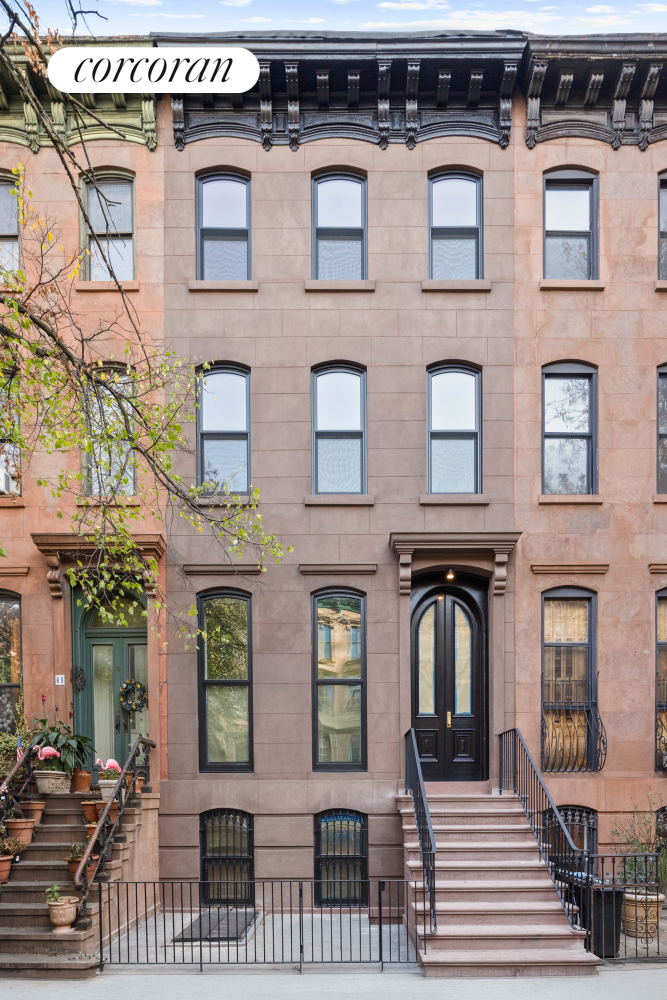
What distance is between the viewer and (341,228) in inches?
501

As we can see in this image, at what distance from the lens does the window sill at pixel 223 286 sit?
40.8 feet

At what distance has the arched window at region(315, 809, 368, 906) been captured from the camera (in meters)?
11.8

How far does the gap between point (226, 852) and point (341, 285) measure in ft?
28.9

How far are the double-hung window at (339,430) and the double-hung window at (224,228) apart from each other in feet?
7.19

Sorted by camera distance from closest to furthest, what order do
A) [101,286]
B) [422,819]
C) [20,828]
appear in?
[422,819]
[20,828]
[101,286]

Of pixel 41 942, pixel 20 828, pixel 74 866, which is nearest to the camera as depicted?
pixel 41 942

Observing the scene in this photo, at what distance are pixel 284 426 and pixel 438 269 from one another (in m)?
3.53

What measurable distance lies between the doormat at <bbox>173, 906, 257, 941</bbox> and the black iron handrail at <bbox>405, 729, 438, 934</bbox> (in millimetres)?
2447

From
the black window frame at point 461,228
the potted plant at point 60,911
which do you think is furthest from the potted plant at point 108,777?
the black window frame at point 461,228

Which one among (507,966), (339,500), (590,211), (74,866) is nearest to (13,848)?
(74,866)

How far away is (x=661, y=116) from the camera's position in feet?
41.7

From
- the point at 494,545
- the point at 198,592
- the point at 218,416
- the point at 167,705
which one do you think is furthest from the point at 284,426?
the point at 167,705

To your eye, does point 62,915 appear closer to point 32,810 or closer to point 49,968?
Answer: point 49,968

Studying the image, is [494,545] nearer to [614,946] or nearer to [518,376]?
[518,376]
